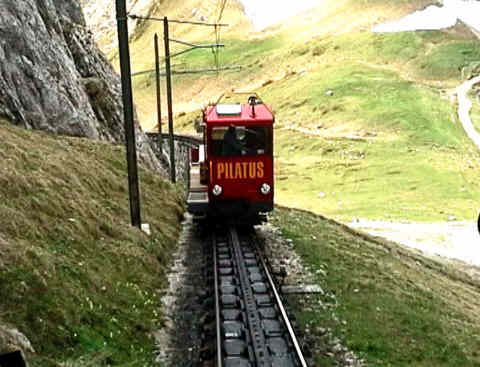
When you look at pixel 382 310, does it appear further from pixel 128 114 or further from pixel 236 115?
pixel 128 114

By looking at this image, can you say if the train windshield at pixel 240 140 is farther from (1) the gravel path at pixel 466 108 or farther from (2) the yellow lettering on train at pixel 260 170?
(1) the gravel path at pixel 466 108

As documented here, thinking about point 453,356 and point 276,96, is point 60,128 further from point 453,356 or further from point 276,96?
point 276,96

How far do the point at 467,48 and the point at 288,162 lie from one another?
6244cm

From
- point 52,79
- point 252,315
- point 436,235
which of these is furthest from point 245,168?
point 436,235

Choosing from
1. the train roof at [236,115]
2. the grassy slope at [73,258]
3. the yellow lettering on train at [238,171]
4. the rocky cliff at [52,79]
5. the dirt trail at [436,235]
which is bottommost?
the dirt trail at [436,235]

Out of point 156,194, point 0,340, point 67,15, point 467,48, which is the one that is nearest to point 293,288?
point 0,340

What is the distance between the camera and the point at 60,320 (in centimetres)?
1150

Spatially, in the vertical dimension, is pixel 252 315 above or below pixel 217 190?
below

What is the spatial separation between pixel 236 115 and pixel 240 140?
101 centimetres

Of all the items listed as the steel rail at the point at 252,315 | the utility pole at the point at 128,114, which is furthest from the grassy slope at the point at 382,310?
the utility pole at the point at 128,114

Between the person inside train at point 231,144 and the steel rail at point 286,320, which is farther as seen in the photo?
the person inside train at point 231,144

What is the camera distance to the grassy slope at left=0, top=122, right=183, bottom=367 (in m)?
11.2

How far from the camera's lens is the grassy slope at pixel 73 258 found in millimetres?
11227

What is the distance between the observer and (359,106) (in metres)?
100
